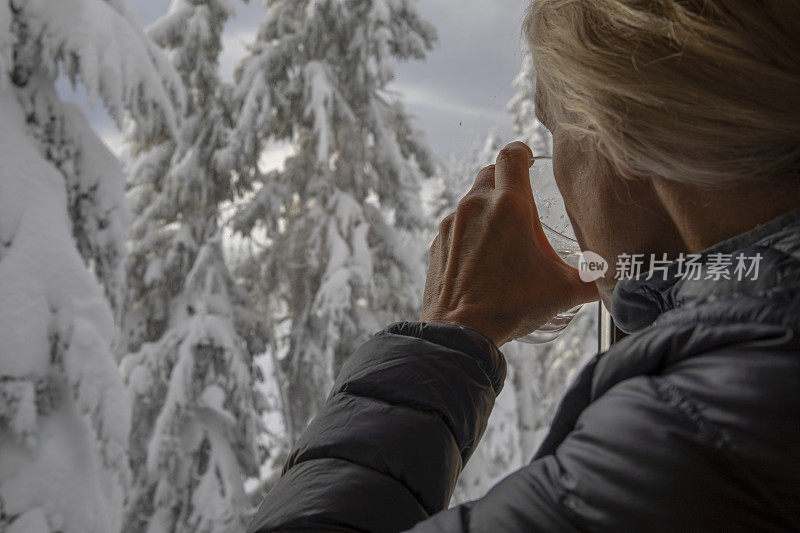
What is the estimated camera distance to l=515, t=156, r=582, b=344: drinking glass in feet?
2.54

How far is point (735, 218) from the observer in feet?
1.49

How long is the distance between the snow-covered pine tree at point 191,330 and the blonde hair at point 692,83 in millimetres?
5285

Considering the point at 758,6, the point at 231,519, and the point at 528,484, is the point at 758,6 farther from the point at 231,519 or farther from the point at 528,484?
the point at 231,519

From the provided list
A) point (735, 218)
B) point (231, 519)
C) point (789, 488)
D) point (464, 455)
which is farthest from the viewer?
point (231, 519)

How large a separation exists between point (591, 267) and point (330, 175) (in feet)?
17.1

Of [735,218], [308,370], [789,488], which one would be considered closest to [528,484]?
[789,488]

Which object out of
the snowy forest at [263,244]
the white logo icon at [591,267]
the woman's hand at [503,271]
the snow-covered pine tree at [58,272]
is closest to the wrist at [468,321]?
the woman's hand at [503,271]

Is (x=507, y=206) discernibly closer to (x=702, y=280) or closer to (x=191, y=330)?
(x=702, y=280)

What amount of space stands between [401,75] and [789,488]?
553cm

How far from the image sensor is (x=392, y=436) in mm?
518

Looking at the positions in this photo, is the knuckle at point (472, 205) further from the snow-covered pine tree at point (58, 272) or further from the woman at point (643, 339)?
the snow-covered pine tree at point (58, 272)

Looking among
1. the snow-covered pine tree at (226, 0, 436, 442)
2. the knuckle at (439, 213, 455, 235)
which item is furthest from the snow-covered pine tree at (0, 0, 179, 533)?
the snow-covered pine tree at (226, 0, 436, 442)

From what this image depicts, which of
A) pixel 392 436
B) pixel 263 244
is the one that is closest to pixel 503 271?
pixel 392 436

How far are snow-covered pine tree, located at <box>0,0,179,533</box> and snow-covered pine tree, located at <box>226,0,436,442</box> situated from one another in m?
2.64
